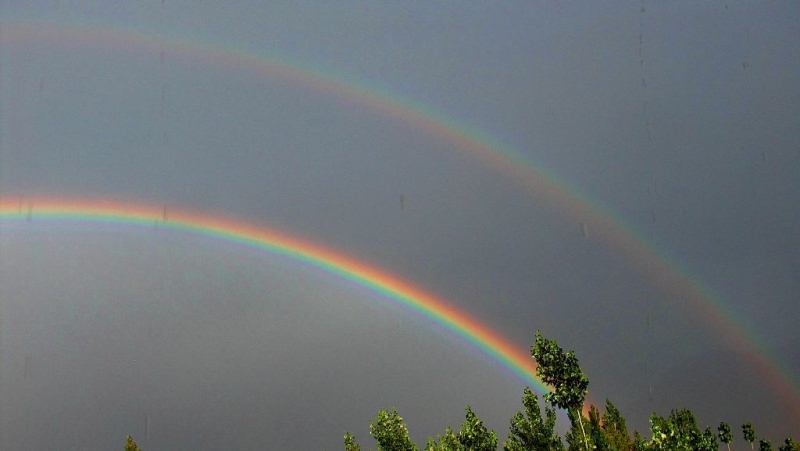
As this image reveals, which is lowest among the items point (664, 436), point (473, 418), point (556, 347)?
point (664, 436)

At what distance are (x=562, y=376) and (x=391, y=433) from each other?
731 inches

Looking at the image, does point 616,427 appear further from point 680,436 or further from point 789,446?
point 680,436

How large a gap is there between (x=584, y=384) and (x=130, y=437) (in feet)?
198

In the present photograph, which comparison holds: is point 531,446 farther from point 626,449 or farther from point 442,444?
point 626,449

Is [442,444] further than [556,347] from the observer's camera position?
Yes

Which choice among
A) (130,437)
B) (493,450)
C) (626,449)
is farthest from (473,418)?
(130,437)

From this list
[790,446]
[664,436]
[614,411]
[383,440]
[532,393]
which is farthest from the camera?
[614,411]

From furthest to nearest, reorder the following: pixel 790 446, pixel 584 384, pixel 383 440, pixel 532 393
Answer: pixel 790 446
pixel 383 440
pixel 532 393
pixel 584 384

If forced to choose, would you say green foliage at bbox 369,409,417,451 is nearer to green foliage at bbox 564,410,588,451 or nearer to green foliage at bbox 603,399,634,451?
green foliage at bbox 564,410,588,451

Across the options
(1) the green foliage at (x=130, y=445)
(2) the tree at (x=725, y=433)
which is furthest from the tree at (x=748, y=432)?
(1) the green foliage at (x=130, y=445)

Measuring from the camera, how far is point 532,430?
5125 centimetres

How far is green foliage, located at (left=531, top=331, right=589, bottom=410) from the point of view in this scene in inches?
1913

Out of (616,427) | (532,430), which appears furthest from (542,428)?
(616,427)

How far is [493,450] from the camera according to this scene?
5103 centimetres
